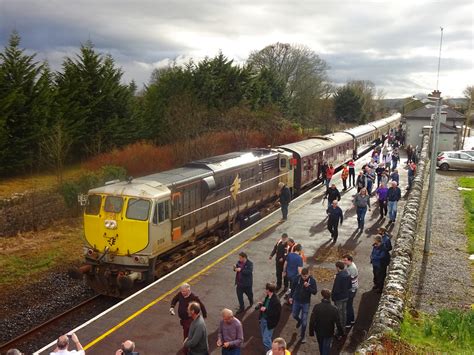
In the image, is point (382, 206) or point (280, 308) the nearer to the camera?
point (280, 308)

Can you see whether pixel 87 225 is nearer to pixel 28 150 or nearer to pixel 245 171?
pixel 245 171

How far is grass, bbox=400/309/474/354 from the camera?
790cm

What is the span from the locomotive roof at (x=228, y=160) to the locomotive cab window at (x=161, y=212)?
3766 mm

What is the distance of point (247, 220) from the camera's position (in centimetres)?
1961

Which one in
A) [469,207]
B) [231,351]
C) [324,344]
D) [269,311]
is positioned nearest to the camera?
[231,351]

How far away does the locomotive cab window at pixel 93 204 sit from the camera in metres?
A: 13.1

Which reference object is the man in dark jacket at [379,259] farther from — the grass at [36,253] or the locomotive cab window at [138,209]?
the grass at [36,253]

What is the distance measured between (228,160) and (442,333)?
11716 mm

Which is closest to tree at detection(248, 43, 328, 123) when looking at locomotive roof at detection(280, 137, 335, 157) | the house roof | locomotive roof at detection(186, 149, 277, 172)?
the house roof

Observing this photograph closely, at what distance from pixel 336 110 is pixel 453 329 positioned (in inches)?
2673

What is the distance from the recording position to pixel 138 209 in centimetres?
1268

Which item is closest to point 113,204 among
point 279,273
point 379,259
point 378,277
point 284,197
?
point 279,273

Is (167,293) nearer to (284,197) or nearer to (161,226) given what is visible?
(161,226)

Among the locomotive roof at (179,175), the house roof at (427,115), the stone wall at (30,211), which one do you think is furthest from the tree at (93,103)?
the house roof at (427,115)
